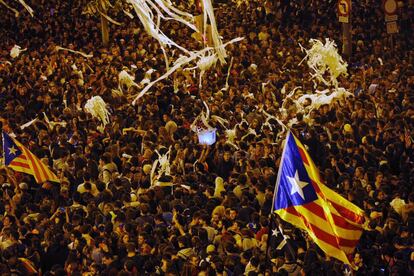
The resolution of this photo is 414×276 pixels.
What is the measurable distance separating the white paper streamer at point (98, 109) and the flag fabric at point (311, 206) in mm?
8202

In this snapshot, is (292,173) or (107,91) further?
(107,91)

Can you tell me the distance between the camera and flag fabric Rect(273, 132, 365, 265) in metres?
9.67

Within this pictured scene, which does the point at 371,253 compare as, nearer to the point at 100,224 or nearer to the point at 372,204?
the point at 372,204

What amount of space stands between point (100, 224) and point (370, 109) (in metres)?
6.20

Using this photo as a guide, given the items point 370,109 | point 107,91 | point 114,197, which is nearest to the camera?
point 114,197

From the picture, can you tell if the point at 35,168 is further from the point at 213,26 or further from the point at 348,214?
the point at 213,26

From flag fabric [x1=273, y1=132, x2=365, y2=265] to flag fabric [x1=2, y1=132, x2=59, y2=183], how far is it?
17.8ft

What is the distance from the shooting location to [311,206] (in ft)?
32.1

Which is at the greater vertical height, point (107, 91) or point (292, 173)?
point (292, 173)

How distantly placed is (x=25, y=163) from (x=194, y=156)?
256 cm

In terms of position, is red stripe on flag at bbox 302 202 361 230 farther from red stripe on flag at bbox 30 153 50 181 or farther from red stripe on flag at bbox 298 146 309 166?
red stripe on flag at bbox 30 153 50 181

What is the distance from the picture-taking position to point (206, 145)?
15383 mm

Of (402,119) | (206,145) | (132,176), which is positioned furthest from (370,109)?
(132,176)

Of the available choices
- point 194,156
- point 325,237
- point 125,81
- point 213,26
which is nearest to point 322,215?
point 325,237
